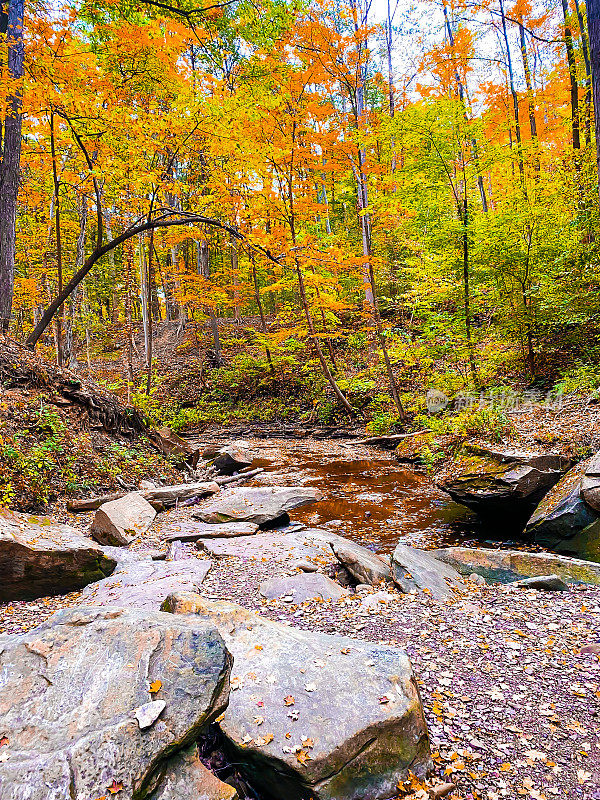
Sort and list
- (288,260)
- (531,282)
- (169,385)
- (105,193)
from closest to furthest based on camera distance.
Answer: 1. (531,282)
2. (105,193)
3. (288,260)
4. (169,385)

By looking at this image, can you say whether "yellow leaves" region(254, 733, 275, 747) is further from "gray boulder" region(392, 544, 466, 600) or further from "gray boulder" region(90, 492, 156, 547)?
"gray boulder" region(90, 492, 156, 547)

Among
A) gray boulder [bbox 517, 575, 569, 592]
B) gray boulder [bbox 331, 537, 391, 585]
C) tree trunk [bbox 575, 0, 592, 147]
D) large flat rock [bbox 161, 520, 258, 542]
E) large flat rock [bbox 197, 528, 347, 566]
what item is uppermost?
tree trunk [bbox 575, 0, 592, 147]

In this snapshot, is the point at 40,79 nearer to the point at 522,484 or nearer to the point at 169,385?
the point at 522,484

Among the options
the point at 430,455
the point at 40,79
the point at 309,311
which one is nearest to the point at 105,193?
the point at 40,79

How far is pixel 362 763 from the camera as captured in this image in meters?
2.24

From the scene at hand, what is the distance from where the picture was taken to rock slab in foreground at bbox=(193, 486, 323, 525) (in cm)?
725

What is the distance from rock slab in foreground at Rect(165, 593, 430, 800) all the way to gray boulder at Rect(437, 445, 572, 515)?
4.30 meters

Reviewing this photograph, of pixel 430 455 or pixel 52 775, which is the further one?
pixel 430 455

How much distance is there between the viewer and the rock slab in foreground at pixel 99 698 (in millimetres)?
1776

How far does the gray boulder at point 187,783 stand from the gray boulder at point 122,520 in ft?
15.2

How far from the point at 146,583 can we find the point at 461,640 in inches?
129

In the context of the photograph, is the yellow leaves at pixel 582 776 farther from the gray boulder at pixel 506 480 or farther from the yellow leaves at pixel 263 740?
the gray boulder at pixel 506 480

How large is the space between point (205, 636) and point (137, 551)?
3.97 m

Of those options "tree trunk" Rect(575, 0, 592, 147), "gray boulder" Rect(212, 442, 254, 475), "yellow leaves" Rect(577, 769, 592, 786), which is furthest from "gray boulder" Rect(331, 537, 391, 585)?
"tree trunk" Rect(575, 0, 592, 147)
